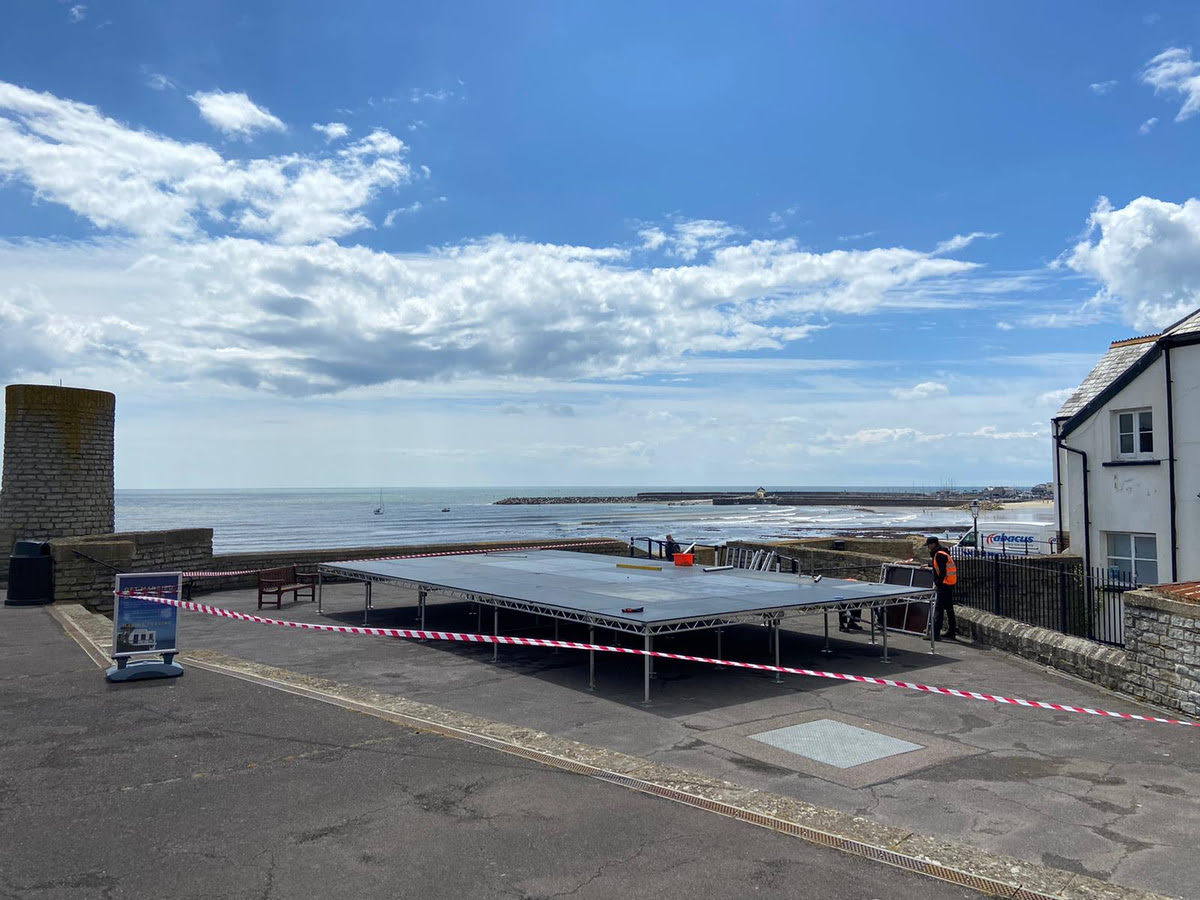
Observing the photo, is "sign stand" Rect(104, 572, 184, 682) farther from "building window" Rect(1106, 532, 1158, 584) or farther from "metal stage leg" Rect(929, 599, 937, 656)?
"building window" Rect(1106, 532, 1158, 584)

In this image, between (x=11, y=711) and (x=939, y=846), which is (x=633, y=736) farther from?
(x=11, y=711)

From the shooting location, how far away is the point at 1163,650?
9.88 metres

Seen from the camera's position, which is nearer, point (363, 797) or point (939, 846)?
point (939, 846)

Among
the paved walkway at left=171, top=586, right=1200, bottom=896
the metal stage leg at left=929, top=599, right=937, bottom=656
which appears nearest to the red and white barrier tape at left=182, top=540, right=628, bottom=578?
the paved walkway at left=171, top=586, right=1200, bottom=896

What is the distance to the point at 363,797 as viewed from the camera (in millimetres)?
6750

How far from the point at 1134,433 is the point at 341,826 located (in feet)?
68.2

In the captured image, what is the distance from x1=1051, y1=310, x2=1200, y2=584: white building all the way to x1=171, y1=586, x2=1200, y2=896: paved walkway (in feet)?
28.5

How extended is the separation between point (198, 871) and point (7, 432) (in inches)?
877

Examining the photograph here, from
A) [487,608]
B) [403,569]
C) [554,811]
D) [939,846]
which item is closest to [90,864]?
[554,811]

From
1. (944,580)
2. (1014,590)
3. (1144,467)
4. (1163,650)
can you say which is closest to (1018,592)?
(1014,590)

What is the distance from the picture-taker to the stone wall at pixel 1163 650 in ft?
31.1

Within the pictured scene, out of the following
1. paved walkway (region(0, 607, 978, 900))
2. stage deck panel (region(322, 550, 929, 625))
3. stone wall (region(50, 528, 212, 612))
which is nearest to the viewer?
paved walkway (region(0, 607, 978, 900))

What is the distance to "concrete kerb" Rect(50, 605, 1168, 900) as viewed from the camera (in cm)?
534

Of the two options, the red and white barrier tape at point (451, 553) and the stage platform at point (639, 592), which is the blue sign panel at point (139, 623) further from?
the red and white barrier tape at point (451, 553)
